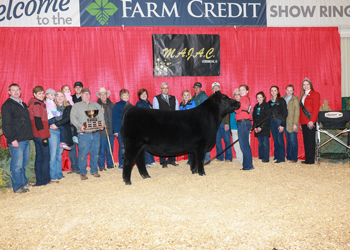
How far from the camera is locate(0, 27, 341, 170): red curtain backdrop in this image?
5715 millimetres

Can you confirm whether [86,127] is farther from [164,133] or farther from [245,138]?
[245,138]

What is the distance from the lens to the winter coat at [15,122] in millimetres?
3781

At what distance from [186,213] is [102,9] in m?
5.21

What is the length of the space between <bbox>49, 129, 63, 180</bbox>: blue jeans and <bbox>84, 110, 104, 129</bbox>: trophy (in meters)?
0.67

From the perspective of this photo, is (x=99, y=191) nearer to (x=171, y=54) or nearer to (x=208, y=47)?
(x=171, y=54)

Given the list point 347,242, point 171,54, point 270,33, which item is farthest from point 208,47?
point 347,242

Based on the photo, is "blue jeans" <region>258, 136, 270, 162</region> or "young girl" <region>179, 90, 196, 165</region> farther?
"blue jeans" <region>258, 136, 270, 162</region>

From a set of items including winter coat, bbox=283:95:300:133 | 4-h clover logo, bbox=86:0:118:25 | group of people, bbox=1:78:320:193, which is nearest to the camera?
group of people, bbox=1:78:320:193

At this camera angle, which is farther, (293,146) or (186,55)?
(186,55)

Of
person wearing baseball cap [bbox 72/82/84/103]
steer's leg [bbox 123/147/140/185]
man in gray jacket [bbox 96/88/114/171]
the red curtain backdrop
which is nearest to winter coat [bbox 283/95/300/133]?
the red curtain backdrop

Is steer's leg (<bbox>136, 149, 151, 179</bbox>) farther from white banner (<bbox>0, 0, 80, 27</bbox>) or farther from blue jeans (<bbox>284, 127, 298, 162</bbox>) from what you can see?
white banner (<bbox>0, 0, 80, 27</bbox>)

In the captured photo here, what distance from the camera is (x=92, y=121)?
4.43 metres

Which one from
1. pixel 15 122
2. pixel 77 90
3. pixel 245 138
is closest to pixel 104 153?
pixel 77 90

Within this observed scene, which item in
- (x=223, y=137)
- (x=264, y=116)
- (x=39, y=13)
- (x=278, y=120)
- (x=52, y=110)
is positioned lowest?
(x=223, y=137)
